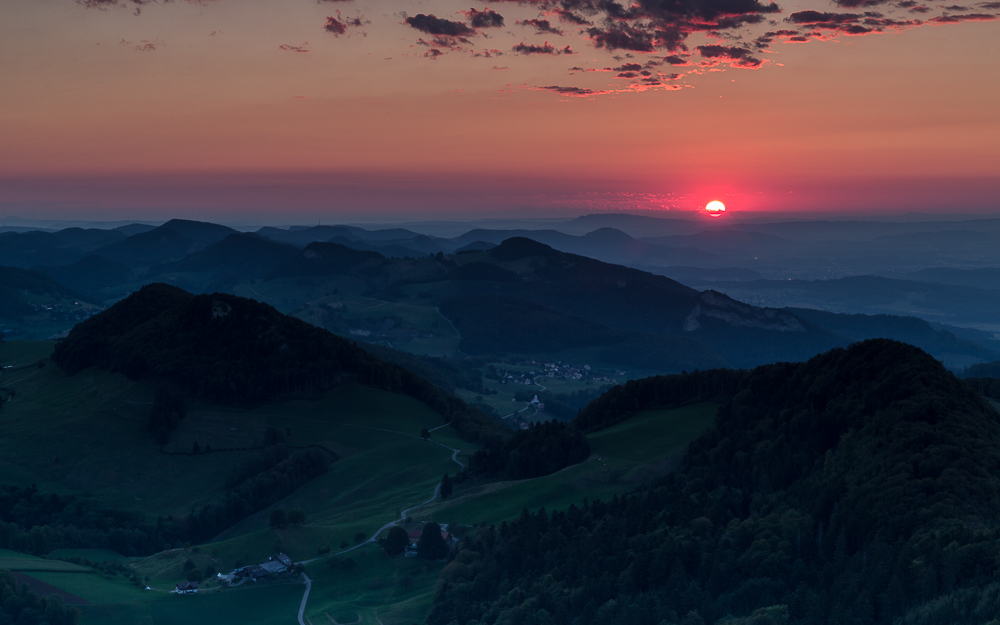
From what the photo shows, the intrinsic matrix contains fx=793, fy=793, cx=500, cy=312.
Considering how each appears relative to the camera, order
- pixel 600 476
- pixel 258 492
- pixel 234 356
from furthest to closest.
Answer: pixel 234 356
pixel 258 492
pixel 600 476

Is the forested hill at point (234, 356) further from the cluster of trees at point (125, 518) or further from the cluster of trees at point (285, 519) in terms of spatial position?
the cluster of trees at point (285, 519)

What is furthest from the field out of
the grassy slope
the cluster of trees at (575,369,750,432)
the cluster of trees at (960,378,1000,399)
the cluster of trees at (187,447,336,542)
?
the cluster of trees at (960,378,1000,399)

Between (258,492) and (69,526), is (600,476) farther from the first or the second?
(69,526)

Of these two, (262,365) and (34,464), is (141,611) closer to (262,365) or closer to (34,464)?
(34,464)

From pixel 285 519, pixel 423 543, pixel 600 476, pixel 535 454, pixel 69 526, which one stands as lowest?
pixel 69 526

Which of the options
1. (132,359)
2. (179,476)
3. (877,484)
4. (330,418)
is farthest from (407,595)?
(132,359)

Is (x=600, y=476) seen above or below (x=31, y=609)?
above

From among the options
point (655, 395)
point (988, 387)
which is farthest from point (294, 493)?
point (988, 387)
